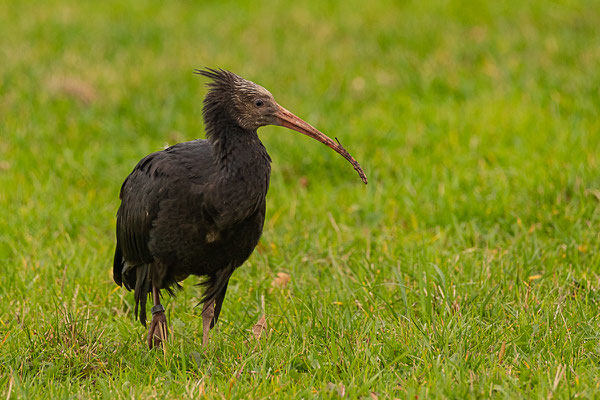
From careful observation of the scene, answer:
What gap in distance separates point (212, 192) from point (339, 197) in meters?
2.68

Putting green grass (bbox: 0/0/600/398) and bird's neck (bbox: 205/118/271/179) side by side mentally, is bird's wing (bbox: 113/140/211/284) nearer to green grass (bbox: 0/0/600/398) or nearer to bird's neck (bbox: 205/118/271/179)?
bird's neck (bbox: 205/118/271/179)

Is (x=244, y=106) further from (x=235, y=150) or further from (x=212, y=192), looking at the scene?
(x=212, y=192)

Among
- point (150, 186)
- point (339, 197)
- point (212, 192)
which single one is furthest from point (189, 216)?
point (339, 197)

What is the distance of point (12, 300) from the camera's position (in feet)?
16.0

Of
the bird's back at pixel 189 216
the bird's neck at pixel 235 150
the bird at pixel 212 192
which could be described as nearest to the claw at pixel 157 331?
the bird at pixel 212 192

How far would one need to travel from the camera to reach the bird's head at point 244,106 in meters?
4.23

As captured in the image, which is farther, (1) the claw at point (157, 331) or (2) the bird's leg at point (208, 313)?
(2) the bird's leg at point (208, 313)

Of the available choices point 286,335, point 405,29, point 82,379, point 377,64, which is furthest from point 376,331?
point 405,29

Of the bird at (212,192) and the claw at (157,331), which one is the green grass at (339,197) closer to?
the claw at (157,331)

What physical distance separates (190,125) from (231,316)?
3.53m

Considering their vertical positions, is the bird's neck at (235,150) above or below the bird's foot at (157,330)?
above

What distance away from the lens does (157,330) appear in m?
4.45

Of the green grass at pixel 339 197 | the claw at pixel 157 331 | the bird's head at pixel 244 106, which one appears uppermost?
the bird's head at pixel 244 106

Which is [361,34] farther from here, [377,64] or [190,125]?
[190,125]
